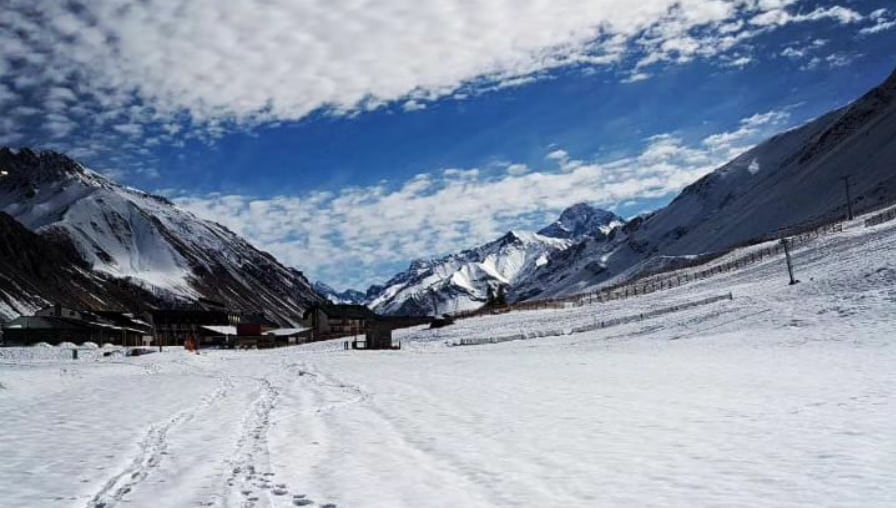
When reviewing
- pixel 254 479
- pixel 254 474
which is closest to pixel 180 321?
pixel 254 474

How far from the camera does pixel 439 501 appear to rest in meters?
9.15

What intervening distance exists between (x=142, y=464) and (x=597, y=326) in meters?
53.5

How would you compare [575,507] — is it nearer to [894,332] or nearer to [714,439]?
[714,439]

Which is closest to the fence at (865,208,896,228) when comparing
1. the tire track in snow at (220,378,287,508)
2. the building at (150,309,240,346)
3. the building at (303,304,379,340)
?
the building at (303,304,379,340)

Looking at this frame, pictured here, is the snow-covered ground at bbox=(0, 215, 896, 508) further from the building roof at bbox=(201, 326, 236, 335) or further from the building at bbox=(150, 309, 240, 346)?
the building at bbox=(150, 309, 240, 346)

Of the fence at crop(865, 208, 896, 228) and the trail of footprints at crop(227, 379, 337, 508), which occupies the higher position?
the fence at crop(865, 208, 896, 228)

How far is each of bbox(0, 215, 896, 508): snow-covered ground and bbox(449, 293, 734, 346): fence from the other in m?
23.8

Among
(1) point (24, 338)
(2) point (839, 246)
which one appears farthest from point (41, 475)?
(1) point (24, 338)

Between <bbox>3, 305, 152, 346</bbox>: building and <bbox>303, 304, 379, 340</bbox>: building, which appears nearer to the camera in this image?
<bbox>3, 305, 152, 346</bbox>: building

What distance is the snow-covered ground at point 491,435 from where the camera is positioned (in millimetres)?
9484

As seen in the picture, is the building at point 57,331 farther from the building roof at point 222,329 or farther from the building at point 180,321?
the building at point 180,321

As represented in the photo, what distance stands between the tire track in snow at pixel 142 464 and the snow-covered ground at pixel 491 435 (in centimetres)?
6

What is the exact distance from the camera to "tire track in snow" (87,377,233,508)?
955 cm

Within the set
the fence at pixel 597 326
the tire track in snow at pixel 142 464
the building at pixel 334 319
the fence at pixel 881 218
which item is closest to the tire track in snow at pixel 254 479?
the tire track in snow at pixel 142 464
